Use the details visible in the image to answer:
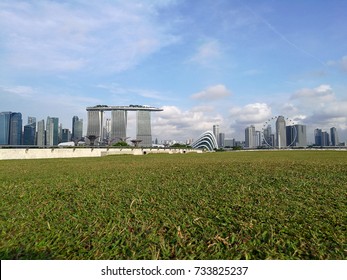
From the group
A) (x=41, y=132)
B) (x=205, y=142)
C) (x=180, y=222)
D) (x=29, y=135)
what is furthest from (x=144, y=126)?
(x=180, y=222)

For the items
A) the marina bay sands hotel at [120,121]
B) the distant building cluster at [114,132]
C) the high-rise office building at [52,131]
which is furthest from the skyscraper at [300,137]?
the high-rise office building at [52,131]

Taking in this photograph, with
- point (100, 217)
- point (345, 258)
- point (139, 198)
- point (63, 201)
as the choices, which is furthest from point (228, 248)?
point (63, 201)

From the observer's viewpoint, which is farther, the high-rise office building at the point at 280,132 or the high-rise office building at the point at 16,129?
the high-rise office building at the point at 16,129

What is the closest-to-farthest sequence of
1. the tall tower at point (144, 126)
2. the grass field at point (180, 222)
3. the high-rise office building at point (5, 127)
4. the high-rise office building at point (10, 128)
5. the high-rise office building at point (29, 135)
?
the grass field at point (180, 222) < the high-rise office building at point (5, 127) < the high-rise office building at point (10, 128) < the high-rise office building at point (29, 135) < the tall tower at point (144, 126)

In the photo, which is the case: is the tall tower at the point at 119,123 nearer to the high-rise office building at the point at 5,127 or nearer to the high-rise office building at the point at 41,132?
the high-rise office building at the point at 41,132

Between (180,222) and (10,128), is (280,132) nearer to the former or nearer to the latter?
(180,222)

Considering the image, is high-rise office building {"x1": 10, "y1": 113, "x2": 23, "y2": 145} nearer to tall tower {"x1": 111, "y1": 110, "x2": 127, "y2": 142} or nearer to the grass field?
tall tower {"x1": 111, "y1": 110, "x2": 127, "y2": 142}

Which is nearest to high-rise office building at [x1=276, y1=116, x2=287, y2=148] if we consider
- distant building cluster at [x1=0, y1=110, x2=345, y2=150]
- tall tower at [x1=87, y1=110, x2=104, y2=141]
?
distant building cluster at [x1=0, y1=110, x2=345, y2=150]

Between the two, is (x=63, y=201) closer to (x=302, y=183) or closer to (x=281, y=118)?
(x=302, y=183)
